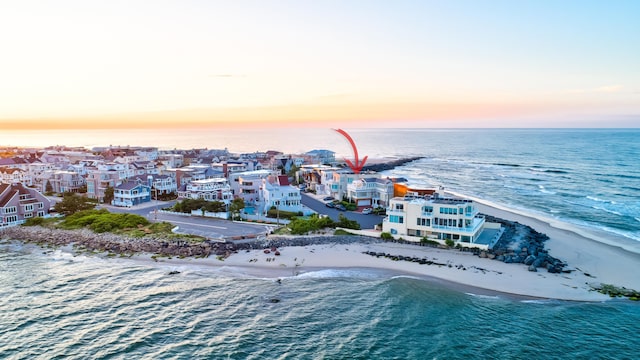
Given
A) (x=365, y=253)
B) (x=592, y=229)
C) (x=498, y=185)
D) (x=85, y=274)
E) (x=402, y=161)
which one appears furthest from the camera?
(x=402, y=161)

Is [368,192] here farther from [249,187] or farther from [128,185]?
[128,185]

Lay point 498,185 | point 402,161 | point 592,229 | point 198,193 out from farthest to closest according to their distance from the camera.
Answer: point 402,161 < point 498,185 < point 198,193 < point 592,229

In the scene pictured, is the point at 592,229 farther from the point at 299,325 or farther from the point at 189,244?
the point at 189,244

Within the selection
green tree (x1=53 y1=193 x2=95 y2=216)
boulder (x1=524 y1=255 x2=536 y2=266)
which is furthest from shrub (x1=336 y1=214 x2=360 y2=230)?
green tree (x1=53 y1=193 x2=95 y2=216)

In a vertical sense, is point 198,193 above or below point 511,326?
above

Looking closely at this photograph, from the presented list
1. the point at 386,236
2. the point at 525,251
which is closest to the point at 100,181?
the point at 386,236

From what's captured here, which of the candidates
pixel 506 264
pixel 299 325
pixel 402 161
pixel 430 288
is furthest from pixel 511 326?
pixel 402 161

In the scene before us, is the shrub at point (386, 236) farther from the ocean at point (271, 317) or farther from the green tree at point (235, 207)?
the green tree at point (235, 207)
